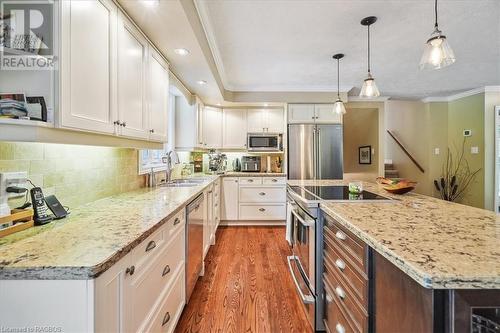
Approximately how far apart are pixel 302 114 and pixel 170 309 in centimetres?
356

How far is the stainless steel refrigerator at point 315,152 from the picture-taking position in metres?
4.16

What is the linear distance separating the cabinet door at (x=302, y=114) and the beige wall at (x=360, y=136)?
1.37 metres

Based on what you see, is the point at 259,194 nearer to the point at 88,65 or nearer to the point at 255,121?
the point at 255,121

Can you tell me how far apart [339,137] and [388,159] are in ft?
6.47

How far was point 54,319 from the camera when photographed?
2.41 ft

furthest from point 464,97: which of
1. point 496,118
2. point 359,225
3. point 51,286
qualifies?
point 51,286

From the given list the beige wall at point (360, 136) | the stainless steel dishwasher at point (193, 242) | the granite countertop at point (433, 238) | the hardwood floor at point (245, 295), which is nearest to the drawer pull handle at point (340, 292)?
the granite countertop at point (433, 238)

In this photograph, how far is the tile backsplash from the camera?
1.14m

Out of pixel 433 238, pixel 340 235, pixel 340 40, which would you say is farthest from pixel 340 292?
pixel 340 40

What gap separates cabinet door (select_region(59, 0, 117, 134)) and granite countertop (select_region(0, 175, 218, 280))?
469 millimetres

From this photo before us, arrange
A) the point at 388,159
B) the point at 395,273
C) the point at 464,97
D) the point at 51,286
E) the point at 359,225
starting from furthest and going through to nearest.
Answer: the point at 388,159, the point at 464,97, the point at 359,225, the point at 395,273, the point at 51,286

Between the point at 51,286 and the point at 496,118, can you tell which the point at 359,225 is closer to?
the point at 51,286

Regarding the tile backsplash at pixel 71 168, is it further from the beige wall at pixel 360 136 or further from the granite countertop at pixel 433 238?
the beige wall at pixel 360 136

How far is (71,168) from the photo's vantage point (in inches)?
57.9
